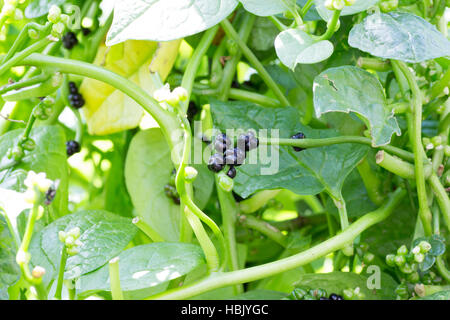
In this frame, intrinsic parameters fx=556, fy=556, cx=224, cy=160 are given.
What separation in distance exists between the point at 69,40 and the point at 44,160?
0.15 metres

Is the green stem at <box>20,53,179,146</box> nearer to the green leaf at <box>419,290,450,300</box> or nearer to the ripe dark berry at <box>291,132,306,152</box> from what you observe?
the ripe dark berry at <box>291,132,306,152</box>

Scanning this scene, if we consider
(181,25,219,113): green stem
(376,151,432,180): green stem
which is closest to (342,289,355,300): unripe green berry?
(376,151,432,180): green stem

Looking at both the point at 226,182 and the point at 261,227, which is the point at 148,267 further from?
the point at 261,227

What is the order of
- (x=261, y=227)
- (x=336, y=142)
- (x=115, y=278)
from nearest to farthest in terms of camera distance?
(x=115, y=278)
(x=336, y=142)
(x=261, y=227)

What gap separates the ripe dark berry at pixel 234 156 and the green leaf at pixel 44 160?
0.18m

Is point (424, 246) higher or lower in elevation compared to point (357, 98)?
lower

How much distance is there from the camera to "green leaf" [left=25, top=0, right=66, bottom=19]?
0.54 m

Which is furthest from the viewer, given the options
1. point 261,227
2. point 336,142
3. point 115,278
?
point 261,227

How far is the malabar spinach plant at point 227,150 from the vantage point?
388 millimetres

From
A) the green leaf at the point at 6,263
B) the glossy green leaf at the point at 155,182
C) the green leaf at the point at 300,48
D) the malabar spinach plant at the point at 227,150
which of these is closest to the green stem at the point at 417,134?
the malabar spinach plant at the point at 227,150

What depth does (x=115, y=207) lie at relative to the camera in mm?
705

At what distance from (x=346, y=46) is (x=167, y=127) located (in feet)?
0.77

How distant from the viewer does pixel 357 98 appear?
41cm

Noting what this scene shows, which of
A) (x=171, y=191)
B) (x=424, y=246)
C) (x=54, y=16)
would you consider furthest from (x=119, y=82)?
(x=424, y=246)
